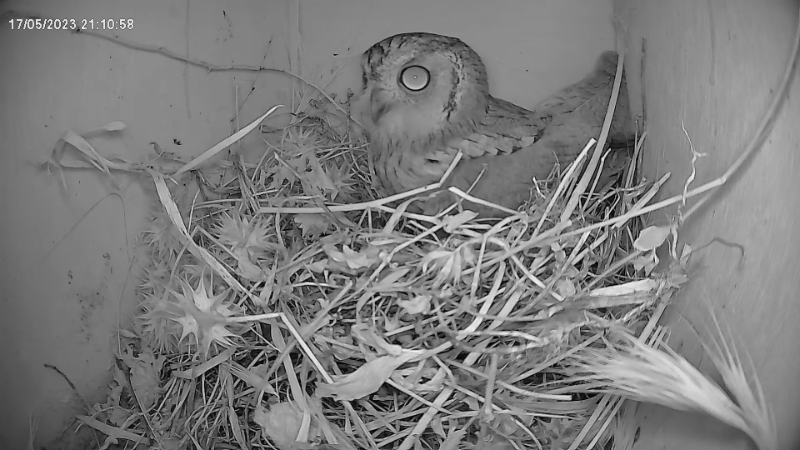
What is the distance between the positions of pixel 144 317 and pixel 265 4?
564 millimetres

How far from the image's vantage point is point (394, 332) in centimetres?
74

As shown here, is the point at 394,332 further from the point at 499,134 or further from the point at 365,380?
the point at 499,134

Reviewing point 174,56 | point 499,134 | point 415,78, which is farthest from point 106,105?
point 499,134

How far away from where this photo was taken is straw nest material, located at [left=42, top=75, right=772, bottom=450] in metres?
0.71

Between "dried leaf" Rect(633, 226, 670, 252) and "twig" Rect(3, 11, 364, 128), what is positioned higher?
"twig" Rect(3, 11, 364, 128)

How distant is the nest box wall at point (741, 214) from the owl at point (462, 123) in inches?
9.1

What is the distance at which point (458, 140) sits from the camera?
0.97 meters

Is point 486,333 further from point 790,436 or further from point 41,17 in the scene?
point 41,17

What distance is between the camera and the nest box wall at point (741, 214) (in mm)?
615

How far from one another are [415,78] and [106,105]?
1.44 ft

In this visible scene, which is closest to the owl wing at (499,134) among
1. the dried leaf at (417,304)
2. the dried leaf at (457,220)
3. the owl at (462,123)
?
the owl at (462,123)

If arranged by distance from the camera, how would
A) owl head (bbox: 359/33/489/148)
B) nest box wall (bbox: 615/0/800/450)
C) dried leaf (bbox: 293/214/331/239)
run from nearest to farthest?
nest box wall (bbox: 615/0/800/450) < dried leaf (bbox: 293/214/331/239) < owl head (bbox: 359/33/489/148)

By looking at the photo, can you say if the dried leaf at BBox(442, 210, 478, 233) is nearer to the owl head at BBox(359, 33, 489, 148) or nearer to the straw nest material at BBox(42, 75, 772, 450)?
the straw nest material at BBox(42, 75, 772, 450)

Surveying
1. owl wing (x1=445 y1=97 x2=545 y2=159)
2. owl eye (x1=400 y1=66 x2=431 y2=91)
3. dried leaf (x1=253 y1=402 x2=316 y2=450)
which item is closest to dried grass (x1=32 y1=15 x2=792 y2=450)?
dried leaf (x1=253 y1=402 x2=316 y2=450)
